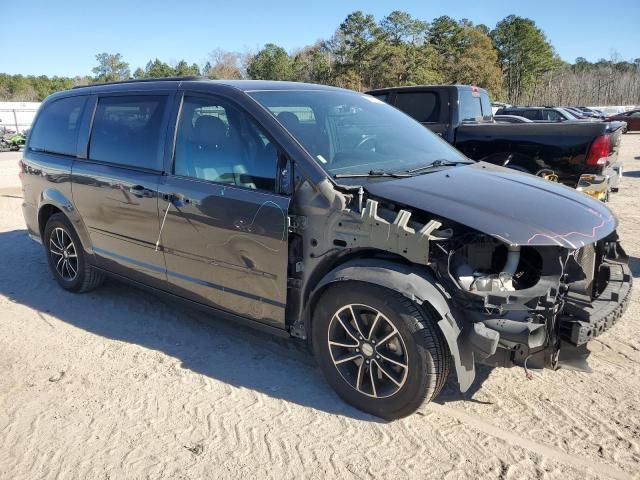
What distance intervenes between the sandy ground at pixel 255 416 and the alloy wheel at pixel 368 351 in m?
0.20

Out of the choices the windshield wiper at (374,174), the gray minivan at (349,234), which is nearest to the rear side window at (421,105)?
the gray minivan at (349,234)

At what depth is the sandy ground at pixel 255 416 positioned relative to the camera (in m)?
2.73

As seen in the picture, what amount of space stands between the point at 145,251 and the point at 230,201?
45.3 inches

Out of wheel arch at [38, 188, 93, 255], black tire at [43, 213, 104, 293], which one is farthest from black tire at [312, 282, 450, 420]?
black tire at [43, 213, 104, 293]

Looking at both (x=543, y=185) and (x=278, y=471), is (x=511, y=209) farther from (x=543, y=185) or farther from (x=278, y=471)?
(x=278, y=471)

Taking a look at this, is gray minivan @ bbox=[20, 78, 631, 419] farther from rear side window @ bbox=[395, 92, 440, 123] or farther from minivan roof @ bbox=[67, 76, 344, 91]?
rear side window @ bbox=[395, 92, 440, 123]

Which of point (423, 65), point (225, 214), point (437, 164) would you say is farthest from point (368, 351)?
point (423, 65)

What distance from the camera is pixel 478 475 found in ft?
8.61

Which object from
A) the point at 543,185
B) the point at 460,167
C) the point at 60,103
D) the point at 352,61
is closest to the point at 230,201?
the point at 460,167

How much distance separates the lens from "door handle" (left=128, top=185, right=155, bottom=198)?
4008 mm

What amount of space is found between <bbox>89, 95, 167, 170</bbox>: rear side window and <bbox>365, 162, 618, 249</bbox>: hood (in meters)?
1.91

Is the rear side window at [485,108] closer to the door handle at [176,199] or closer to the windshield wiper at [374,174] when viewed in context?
the windshield wiper at [374,174]

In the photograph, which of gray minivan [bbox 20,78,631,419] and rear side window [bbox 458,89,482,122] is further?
rear side window [bbox 458,89,482,122]

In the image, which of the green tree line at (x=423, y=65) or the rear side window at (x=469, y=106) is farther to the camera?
the green tree line at (x=423, y=65)
